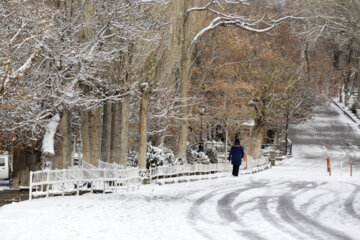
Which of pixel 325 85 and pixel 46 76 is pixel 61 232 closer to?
pixel 46 76

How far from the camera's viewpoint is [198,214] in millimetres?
14414

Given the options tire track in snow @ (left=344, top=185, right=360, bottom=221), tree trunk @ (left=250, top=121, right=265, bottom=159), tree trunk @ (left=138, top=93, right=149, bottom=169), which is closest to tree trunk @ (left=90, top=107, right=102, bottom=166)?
tree trunk @ (left=138, top=93, right=149, bottom=169)

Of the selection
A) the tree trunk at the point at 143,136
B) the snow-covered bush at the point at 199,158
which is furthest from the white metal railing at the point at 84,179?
the snow-covered bush at the point at 199,158

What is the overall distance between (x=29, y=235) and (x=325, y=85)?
66.3 metres

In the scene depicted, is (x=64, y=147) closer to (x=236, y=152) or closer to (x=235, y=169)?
(x=236, y=152)

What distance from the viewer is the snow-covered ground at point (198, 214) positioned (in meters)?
11.6

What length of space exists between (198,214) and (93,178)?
6448 millimetres

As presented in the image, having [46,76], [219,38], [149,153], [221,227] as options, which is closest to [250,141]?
[219,38]

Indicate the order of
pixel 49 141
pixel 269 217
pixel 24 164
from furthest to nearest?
pixel 24 164 → pixel 49 141 → pixel 269 217

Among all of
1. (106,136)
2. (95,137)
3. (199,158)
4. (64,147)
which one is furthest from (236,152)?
(64,147)

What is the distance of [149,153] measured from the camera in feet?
88.8

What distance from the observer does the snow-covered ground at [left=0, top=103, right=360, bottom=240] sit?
37.9 ft

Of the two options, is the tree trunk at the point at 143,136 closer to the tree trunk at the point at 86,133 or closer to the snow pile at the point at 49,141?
the tree trunk at the point at 86,133

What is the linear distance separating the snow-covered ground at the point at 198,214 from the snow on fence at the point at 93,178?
0.59m
